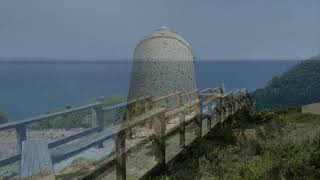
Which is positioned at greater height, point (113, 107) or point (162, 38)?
point (162, 38)

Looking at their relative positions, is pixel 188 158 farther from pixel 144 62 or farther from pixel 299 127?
pixel 144 62

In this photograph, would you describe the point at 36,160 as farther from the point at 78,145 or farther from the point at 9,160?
the point at 9,160

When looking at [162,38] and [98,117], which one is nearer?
[98,117]

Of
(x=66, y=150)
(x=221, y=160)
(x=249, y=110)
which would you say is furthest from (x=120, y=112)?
(x=249, y=110)

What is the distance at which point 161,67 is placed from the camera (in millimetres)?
17828

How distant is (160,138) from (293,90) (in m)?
63.7

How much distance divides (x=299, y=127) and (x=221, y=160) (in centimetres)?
697

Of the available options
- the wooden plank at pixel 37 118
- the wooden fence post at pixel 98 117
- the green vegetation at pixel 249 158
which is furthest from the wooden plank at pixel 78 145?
the wooden fence post at pixel 98 117

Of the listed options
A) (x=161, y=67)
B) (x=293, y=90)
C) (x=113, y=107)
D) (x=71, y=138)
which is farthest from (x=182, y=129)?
(x=293, y=90)

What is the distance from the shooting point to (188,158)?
32.9ft

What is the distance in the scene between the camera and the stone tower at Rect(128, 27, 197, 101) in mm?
17688

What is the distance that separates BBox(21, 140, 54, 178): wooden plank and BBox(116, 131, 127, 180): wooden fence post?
193cm

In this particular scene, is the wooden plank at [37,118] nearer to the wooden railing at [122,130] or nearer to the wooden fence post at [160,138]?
the wooden railing at [122,130]

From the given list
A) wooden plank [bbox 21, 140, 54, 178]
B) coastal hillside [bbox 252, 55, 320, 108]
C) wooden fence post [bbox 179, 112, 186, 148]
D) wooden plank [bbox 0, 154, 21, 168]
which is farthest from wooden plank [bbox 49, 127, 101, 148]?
coastal hillside [bbox 252, 55, 320, 108]
